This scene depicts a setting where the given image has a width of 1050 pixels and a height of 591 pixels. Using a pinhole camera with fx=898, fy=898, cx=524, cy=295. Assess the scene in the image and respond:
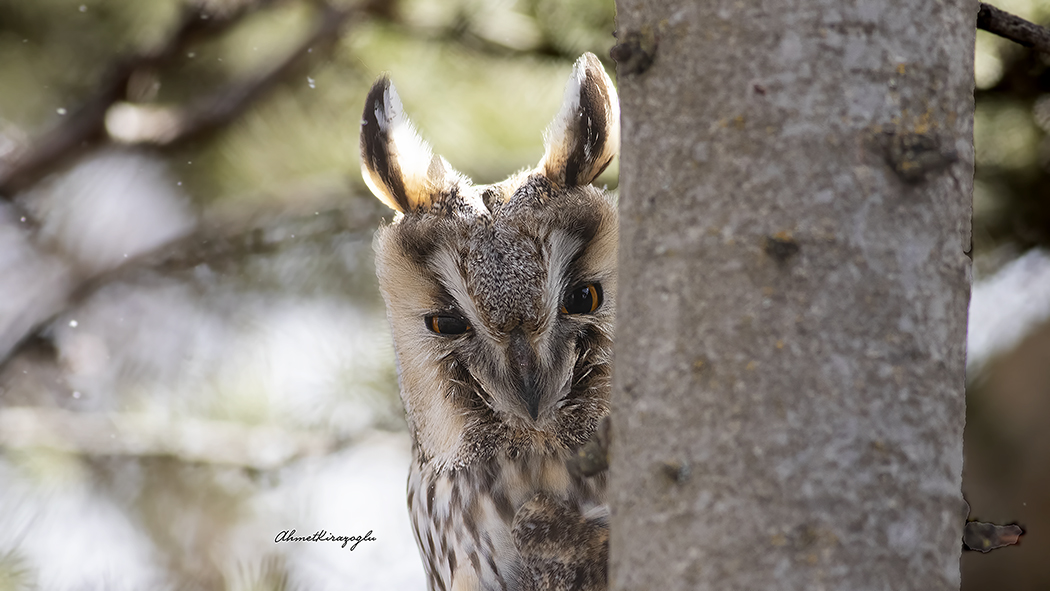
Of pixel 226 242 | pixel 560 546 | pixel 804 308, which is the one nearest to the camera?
pixel 804 308

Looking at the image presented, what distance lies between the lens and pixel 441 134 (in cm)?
300

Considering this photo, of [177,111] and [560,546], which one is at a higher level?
[177,111]

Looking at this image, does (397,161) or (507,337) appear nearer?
(507,337)

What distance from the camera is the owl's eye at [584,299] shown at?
5.25 ft

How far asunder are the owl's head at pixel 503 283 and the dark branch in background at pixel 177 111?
49.0 inches

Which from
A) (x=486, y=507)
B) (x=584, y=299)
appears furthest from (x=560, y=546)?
(x=584, y=299)

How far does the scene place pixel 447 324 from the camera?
1.69 m

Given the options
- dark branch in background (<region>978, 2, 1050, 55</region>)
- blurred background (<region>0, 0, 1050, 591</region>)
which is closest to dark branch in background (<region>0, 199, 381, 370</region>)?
blurred background (<region>0, 0, 1050, 591</region>)

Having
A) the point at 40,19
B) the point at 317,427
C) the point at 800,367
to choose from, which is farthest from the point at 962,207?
the point at 40,19

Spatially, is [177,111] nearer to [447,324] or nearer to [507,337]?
[447,324]

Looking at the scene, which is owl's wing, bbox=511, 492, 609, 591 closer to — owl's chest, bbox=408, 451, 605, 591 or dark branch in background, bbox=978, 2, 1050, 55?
owl's chest, bbox=408, 451, 605, 591

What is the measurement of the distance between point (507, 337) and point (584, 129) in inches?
17.8

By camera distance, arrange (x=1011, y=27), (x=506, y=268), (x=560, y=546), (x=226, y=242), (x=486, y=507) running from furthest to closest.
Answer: (x=226, y=242)
(x=486, y=507)
(x=506, y=268)
(x=560, y=546)
(x=1011, y=27)

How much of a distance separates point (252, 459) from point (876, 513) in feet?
8.97
